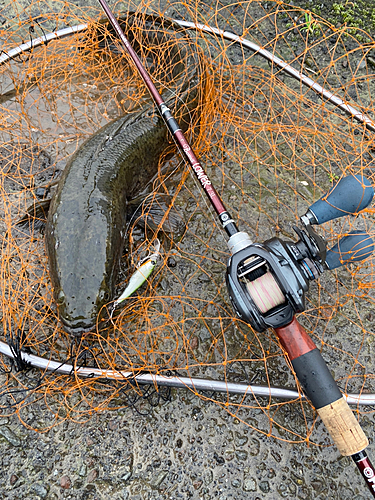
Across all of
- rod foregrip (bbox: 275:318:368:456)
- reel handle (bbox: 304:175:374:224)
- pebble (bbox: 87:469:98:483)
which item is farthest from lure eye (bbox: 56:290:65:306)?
reel handle (bbox: 304:175:374:224)

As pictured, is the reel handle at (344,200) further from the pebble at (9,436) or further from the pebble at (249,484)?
the pebble at (9,436)

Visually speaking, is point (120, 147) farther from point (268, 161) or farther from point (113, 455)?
point (113, 455)

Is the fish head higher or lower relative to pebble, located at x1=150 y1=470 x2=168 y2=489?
higher

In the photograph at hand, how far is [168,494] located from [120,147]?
2.68m

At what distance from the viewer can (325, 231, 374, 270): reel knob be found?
2125mm

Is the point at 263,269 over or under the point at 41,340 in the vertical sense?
over

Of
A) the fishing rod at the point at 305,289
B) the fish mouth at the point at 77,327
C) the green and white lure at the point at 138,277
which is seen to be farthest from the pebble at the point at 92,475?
the fishing rod at the point at 305,289

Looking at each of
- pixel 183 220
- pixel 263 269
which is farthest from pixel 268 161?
pixel 263 269

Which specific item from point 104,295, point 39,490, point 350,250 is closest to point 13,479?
point 39,490

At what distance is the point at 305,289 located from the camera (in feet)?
6.92

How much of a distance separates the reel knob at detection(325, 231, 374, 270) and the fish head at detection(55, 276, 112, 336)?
5.06ft

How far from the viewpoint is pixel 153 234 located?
3223mm

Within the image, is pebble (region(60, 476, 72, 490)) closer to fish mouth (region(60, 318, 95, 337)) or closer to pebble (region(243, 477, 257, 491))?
fish mouth (region(60, 318, 95, 337))

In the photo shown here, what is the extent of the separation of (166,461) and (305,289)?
147 cm
